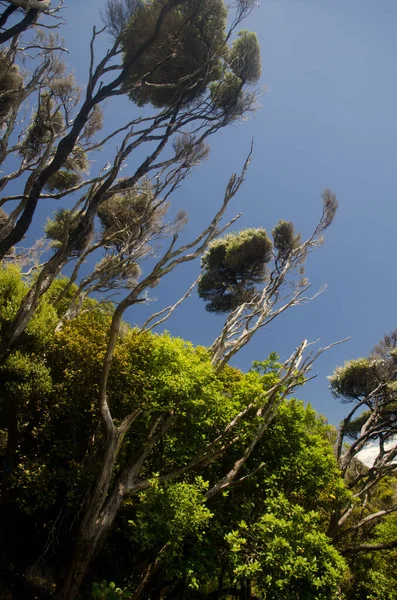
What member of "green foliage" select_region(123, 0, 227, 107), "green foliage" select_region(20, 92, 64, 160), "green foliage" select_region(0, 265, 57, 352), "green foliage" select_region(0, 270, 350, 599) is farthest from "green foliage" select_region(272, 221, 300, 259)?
"green foliage" select_region(0, 265, 57, 352)

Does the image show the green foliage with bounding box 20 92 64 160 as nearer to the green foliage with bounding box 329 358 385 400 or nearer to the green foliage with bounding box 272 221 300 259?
the green foliage with bounding box 272 221 300 259

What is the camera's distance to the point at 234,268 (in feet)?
52.7

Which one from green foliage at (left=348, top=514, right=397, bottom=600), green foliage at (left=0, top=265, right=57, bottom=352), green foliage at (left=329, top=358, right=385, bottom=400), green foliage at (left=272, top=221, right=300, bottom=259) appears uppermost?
green foliage at (left=272, top=221, right=300, bottom=259)

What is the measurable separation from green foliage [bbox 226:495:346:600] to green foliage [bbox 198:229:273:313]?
9942mm

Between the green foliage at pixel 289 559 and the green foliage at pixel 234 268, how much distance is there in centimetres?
994

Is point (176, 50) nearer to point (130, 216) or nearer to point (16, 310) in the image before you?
point (130, 216)

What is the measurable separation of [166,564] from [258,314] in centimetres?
810

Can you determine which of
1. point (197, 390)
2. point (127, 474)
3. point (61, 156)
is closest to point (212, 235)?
point (197, 390)

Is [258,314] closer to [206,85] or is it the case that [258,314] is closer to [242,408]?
[242,408]

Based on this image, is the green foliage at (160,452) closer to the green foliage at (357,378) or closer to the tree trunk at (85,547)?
the tree trunk at (85,547)

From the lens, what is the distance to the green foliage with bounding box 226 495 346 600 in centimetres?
557

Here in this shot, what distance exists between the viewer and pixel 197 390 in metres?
7.15

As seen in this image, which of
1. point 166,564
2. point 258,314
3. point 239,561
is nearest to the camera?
point 239,561

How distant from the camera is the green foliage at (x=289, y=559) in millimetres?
5566
